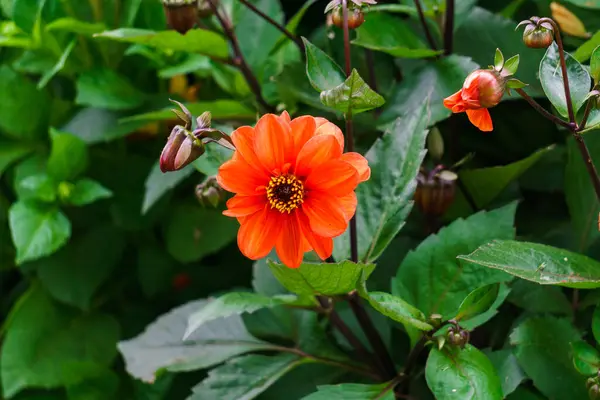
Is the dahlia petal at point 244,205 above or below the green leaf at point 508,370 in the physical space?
above

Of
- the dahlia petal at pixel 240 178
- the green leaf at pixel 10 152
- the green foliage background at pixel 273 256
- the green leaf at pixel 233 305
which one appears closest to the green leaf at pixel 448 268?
the green foliage background at pixel 273 256

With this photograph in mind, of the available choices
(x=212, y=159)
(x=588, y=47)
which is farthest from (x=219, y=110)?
(x=588, y=47)

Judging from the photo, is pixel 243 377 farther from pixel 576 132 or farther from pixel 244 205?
pixel 576 132

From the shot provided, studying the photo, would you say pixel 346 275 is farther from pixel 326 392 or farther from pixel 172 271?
pixel 172 271

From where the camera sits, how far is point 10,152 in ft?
3.16

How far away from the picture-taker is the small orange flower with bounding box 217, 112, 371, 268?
0.48m

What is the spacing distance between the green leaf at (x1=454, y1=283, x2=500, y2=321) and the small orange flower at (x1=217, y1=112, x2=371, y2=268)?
0.39 feet

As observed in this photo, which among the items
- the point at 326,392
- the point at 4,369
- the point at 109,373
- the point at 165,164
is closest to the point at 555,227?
the point at 326,392

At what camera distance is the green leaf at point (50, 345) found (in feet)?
3.12

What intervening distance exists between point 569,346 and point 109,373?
60 centimetres

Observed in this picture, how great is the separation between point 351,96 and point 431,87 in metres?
0.21

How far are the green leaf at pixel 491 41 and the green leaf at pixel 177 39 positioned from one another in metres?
0.26

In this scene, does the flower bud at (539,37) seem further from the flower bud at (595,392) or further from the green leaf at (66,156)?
the green leaf at (66,156)

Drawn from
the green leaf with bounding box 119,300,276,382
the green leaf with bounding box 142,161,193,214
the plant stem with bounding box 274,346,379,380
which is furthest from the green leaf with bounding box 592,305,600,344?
the green leaf with bounding box 142,161,193,214
